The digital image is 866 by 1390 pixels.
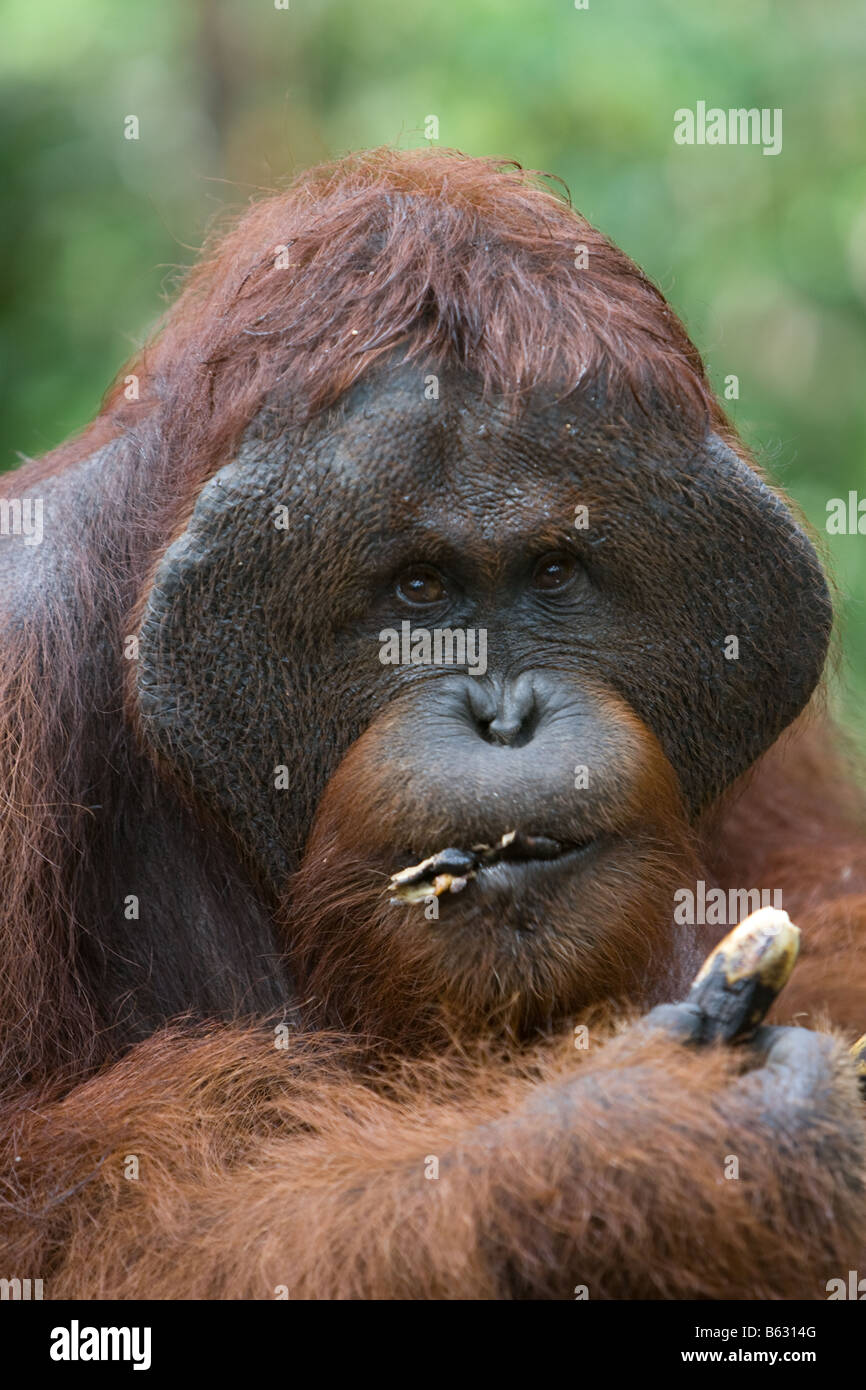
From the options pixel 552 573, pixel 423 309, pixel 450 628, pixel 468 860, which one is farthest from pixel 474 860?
pixel 423 309

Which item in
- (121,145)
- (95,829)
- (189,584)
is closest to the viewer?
(189,584)

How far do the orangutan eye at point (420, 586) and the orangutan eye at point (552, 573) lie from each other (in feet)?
0.50

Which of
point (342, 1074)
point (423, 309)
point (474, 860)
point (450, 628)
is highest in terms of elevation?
point (423, 309)

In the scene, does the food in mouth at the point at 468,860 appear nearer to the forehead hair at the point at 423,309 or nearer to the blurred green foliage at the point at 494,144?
the forehead hair at the point at 423,309

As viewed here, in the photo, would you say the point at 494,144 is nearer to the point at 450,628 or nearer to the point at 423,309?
the point at 423,309

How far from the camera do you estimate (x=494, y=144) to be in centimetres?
529

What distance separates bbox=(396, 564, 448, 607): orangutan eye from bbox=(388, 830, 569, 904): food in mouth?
42 cm

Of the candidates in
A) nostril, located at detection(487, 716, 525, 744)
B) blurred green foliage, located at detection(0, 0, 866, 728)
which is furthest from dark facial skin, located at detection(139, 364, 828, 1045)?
blurred green foliage, located at detection(0, 0, 866, 728)

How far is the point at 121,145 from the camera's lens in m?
6.10

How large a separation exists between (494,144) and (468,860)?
3773 mm

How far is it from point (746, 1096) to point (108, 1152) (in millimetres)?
937

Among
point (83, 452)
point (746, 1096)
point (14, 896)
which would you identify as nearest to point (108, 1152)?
point (14, 896)

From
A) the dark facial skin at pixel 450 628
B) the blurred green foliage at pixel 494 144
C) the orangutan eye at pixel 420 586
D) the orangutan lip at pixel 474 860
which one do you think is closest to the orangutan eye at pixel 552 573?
the dark facial skin at pixel 450 628

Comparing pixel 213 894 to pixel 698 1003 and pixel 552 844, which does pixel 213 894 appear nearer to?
pixel 552 844
